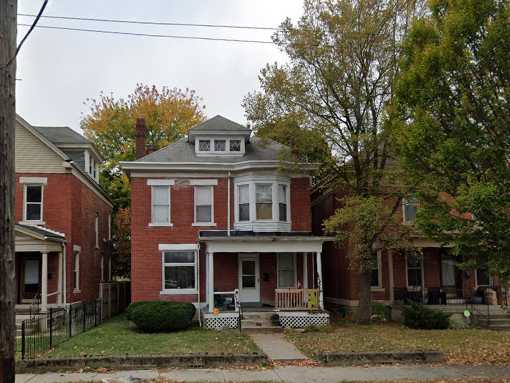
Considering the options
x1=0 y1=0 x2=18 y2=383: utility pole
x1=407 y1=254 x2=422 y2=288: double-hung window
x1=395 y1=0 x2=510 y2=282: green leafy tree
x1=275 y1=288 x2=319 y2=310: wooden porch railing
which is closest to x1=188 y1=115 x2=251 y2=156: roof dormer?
x1=275 y1=288 x2=319 y2=310: wooden porch railing

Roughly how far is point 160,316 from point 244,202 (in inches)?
257

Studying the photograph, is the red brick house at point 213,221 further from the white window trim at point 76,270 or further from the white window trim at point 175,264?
the white window trim at point 76,270

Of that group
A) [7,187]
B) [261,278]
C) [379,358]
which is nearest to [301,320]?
[261,278]

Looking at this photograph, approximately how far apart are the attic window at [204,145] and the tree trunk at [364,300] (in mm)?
8758

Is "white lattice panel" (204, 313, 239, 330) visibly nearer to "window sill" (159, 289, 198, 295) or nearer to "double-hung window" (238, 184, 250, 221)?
"window sill" (159, 289, 198, 295)

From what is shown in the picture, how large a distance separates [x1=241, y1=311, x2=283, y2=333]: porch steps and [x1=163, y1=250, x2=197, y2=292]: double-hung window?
134 inches

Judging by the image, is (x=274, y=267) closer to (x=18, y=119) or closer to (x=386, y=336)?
(x=386, y=336)

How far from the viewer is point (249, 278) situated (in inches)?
974

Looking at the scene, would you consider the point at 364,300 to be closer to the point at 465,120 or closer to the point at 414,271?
the point at 414,271

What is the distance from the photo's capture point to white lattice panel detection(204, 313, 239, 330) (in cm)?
2139

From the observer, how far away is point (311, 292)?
2212 centimetres

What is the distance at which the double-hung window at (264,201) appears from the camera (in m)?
24.2

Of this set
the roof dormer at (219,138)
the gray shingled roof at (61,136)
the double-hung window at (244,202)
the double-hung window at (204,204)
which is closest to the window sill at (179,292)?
the double-hung window at (204,204)

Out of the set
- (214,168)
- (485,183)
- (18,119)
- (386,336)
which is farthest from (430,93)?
(18,119)
